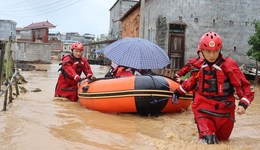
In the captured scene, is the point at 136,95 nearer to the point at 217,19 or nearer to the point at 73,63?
the point at 73,63

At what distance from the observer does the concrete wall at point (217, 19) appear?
63.6ft

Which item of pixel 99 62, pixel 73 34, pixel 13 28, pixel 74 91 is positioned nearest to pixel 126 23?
pixel 99 62

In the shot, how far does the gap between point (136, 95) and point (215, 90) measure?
2382mm

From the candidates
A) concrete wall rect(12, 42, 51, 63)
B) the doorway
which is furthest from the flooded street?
concrete wall rect(12, 42, 51, 63)

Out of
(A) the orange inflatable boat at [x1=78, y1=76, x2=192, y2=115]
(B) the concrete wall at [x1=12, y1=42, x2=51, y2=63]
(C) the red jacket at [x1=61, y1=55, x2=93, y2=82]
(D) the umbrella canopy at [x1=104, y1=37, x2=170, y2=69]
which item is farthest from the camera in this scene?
(B) the concrete wall at [x1=12, y1=42, x2=51, y2=63]

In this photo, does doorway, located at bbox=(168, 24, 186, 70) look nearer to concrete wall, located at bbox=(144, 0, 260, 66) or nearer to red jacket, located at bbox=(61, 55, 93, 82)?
concrete wall, located at bbox=(144, 0, 260, 66)

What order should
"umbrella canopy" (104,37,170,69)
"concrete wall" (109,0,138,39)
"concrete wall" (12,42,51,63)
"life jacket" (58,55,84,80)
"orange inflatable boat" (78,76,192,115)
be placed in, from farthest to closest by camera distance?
"concrete wall" (109,0,138,39), "concrete wall" (12,42,51,63), "life jacket" (58,55,84,80), "umbrella canopy" (104,37,170,69), "orange inflatable boat" (78,76,192,115)

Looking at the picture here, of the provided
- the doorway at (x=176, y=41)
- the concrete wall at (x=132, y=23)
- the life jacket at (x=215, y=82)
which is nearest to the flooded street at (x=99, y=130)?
the life jacket at (x=215, y=82)

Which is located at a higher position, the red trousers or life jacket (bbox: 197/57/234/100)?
life jacket (bbox: 197/57/234/100)

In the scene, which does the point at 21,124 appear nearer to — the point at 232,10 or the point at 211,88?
the point at 211,88

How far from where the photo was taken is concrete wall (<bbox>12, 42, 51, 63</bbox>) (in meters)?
33.9

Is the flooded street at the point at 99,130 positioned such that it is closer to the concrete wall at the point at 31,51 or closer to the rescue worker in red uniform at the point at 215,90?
the rescue worker in red uniform at the point at 215,90

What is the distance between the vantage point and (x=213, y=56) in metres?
4.44

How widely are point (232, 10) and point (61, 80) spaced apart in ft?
46.2
